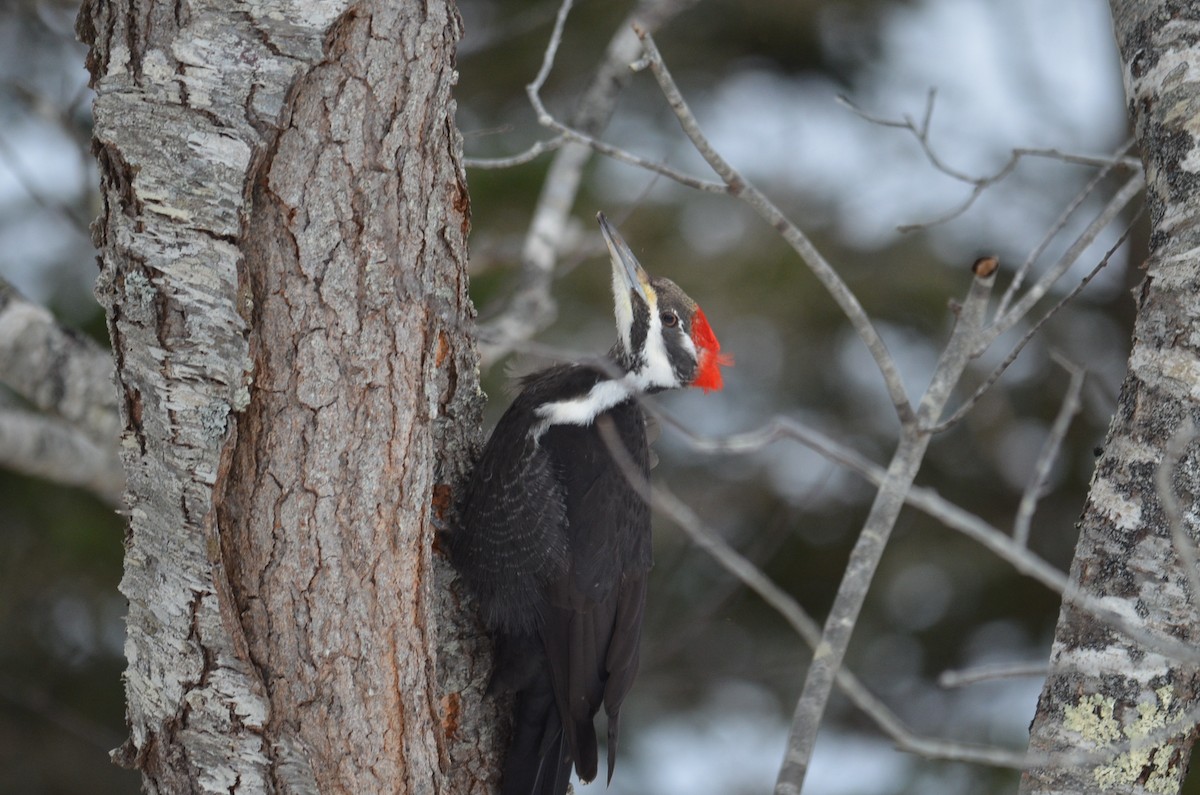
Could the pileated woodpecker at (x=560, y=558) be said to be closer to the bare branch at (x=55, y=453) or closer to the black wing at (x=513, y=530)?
the black wing at (x=513, y=530)

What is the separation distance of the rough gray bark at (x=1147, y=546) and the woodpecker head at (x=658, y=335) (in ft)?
4.99

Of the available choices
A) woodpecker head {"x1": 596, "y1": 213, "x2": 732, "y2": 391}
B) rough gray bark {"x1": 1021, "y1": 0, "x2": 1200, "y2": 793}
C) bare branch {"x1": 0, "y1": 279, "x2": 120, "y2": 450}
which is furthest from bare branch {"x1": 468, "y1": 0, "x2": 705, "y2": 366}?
rough gray bark {"x1": 1021, "y1": 0, "x2": 1200, "y2": 793}

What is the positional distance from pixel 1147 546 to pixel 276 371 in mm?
1533

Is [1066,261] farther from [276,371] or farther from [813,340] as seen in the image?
[813,340]

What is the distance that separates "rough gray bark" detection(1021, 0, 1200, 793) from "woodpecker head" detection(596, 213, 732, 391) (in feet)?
4.99

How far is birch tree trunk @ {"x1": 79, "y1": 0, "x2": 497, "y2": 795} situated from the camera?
6.04 feet

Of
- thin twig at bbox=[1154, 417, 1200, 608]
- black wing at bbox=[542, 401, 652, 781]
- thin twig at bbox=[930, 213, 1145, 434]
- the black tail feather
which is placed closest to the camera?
thin twig at bbox=[1154, 417, 1200, 608]

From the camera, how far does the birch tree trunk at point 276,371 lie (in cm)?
184

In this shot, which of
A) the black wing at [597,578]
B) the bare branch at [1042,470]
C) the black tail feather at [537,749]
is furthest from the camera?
the black wing at [597,578]

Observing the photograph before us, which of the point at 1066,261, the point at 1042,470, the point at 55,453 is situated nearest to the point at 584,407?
the point at 1042,470

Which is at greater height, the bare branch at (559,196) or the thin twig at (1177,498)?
the bare branch at (559,196)

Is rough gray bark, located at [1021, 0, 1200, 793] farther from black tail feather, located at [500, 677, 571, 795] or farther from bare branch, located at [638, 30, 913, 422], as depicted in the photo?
black tail feather, located at [500, 677, 571, 795]

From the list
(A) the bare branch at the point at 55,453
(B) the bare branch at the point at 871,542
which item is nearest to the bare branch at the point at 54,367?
(A) the bare branch at the point at 55,453

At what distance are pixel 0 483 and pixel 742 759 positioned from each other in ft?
13.7
